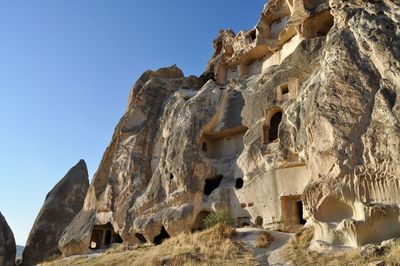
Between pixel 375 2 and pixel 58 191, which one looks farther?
pixel 58 191

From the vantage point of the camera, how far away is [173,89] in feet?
68.7

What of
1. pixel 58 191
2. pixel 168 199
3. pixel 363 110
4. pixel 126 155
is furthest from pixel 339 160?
pixel 58 191

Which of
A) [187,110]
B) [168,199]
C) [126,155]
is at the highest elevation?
[187,110]

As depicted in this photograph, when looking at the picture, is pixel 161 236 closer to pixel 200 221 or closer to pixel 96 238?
pixel 200 221

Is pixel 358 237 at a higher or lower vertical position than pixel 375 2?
lower

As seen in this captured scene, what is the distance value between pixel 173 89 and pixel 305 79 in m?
8.29

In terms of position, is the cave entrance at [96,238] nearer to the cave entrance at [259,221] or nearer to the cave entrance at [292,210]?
the cave entrance at [259,221]

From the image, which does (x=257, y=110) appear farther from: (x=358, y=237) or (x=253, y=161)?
(x=358, y=237)

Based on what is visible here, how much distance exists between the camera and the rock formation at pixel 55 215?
2227 centimetres

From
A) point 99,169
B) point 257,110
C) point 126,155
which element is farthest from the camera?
point 99,169

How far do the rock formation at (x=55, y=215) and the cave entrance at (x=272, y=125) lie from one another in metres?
13.3

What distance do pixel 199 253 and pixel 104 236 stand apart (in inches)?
379

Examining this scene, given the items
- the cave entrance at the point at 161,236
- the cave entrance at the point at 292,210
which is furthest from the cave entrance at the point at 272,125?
the cave entrance at the point at 161,236

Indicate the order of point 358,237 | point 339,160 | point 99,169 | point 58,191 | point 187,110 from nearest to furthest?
1. point 358,237
2. point 339,160
3. point 187,110
4. point 99,169
5. point 58,191
